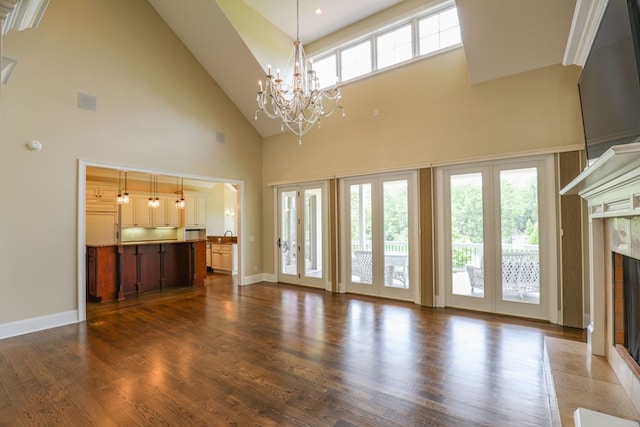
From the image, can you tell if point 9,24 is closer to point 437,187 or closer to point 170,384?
point 170,384

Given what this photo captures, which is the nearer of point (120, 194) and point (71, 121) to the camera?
point (71, 121)

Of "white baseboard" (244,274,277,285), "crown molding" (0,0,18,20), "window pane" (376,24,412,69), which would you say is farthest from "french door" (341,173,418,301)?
"crown molding" (0,0,18,20)

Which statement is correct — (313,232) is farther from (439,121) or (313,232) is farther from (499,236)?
(499,236)

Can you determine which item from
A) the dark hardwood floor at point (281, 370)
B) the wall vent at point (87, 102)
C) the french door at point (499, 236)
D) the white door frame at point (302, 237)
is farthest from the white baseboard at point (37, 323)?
the french door at point (499, 236)

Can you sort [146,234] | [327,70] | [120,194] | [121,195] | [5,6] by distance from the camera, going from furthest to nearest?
[146,234], [120,194], [121,195], [327,70], [5,6]

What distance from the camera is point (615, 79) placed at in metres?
1.99

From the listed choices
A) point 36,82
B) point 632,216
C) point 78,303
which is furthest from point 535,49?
point 78,303

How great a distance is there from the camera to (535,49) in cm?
418

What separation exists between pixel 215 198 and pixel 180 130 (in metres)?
4.98

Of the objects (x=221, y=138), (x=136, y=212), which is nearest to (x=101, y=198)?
(x=136, y=212)

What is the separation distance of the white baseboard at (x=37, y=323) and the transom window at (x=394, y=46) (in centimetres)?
565

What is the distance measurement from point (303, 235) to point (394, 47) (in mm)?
4253

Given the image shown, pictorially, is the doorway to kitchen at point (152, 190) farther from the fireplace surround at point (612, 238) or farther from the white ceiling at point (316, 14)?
the fireplace surround at point (612, 238)

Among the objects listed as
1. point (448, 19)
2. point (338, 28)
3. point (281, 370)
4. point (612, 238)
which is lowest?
point (281, 370)
